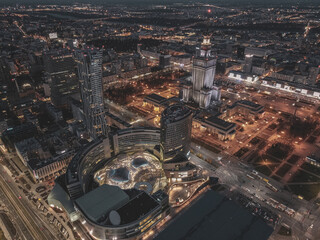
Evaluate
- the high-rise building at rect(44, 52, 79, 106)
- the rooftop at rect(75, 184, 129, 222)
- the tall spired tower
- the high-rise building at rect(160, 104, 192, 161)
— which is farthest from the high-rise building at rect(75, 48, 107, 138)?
the tall spired tower

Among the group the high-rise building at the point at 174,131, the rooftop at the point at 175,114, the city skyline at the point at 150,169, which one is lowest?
the city skyline at the point at 150,169

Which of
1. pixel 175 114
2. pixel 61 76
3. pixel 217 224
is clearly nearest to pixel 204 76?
pixel 175 114

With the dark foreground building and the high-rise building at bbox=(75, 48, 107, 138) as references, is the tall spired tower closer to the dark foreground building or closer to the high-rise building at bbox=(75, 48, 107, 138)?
the high-rise building at bbox=(75, 48, 107, 138)

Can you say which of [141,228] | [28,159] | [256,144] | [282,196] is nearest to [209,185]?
[282,196]

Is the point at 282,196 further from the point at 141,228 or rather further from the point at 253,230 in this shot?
the point at 141,228

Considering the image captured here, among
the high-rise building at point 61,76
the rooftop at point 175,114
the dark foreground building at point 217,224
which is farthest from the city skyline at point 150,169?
the high-rise building at point 61,76

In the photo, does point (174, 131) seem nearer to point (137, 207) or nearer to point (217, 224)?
point (137, 207)

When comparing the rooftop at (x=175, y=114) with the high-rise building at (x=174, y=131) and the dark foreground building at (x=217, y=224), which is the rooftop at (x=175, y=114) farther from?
the dark foreground building at (x=217, y=224)
